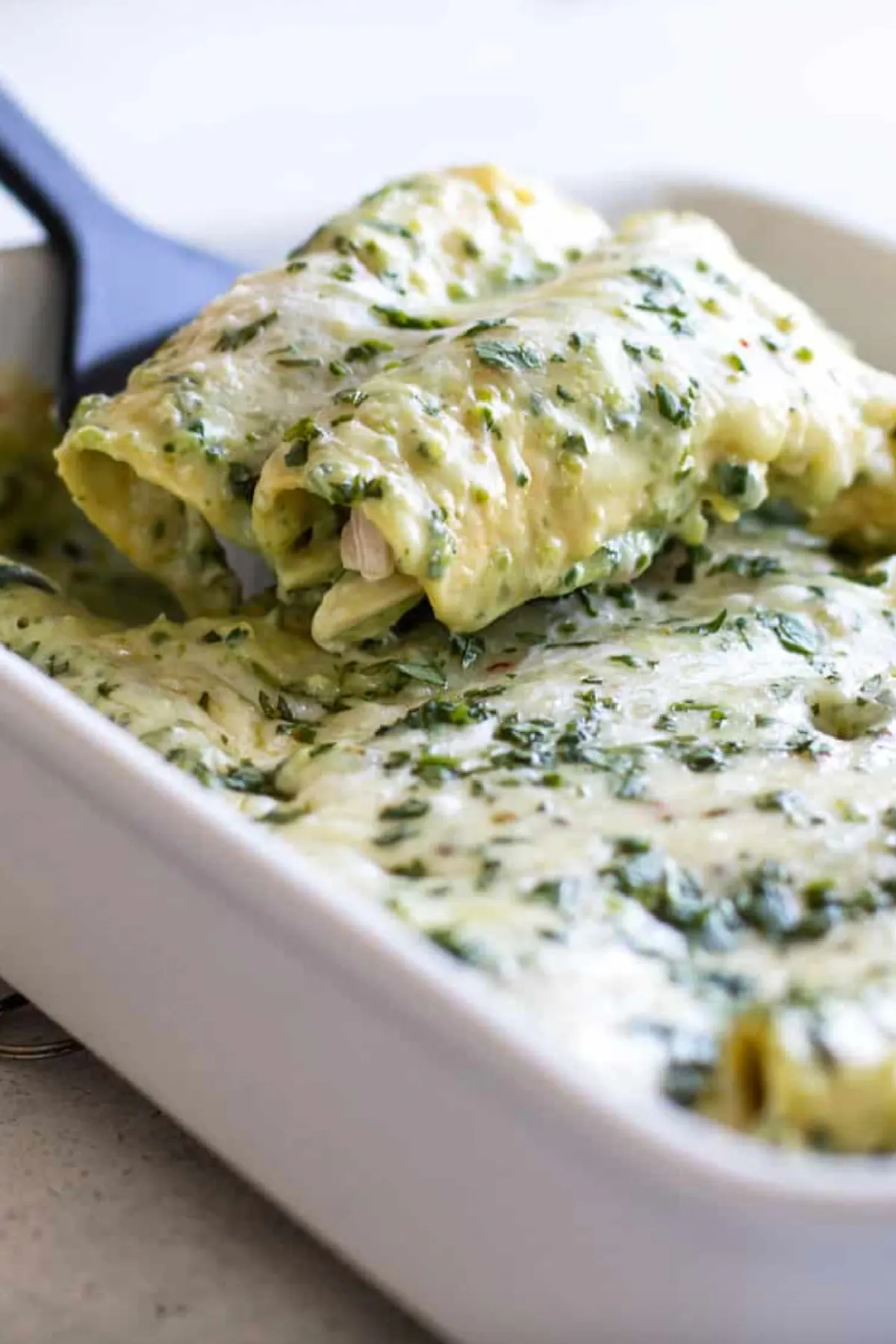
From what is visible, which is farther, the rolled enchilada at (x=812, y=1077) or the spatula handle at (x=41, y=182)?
the spatula handle at (x=41, y=182)

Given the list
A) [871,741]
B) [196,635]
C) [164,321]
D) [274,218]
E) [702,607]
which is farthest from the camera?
[274,218]

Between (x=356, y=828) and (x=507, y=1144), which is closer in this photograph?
(x=507, y=1144)

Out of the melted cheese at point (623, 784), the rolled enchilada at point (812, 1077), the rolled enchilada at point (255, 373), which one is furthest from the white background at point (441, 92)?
the rolled enchilada at point (812, 1077)

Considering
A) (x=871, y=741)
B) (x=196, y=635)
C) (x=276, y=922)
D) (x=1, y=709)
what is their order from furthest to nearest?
(x=196, y=635) → (x=871, y=741) → (x=1, y=709) → (x=276, y=922)

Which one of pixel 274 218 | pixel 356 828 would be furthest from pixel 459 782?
pixel 274 218

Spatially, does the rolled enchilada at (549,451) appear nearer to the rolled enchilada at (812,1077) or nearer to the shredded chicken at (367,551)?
the shredded chicken at (367,551)

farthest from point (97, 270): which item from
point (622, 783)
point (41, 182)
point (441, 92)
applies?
point (441, 92)

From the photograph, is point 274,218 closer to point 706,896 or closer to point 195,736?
point 195,736
